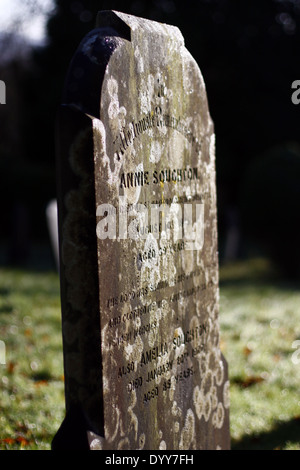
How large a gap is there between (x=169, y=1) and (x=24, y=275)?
9.10 meters

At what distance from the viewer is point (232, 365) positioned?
574cm

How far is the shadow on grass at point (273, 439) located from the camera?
4.12 m

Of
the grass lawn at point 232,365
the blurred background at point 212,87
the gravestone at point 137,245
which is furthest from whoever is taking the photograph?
the blurred background at point 212,87

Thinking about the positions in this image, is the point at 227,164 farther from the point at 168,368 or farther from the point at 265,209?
the point at 168,368

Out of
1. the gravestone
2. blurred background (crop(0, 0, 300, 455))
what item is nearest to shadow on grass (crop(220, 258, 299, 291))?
blurred background (crop(0, 0, 300, 455))

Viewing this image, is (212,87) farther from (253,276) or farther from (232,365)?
(232,365)

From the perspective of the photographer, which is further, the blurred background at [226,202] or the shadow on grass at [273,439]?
the blurred background at [226,202]

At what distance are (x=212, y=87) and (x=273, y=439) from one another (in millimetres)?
14290

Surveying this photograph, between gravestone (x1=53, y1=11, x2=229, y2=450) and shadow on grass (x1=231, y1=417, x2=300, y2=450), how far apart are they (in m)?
0.48

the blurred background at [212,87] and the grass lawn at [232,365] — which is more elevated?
the blurred background at [212,87]

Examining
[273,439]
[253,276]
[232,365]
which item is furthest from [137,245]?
[253,276]

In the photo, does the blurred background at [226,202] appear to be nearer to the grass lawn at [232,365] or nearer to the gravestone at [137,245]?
the grass lawn at [232,365]

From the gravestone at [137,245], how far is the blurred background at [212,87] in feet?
34.7

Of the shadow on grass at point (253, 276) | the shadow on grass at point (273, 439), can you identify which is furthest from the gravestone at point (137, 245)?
the shadow on grass at point (253, 276)
